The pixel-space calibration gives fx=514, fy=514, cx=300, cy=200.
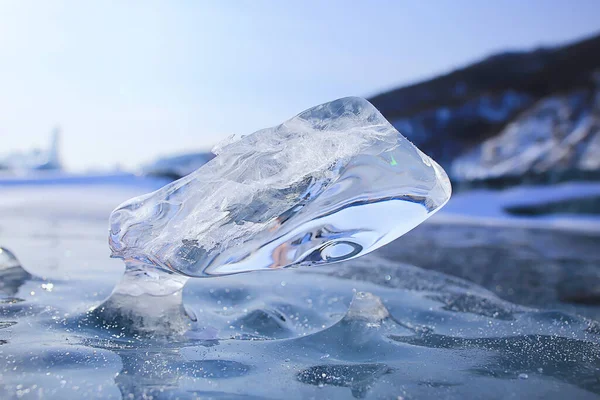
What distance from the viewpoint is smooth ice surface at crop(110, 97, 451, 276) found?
1.33m

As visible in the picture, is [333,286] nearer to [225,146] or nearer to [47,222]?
[225,146]

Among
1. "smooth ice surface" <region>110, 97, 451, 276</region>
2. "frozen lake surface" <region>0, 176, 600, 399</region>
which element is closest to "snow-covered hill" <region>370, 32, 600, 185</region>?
"frozen lake surface" <region>0, 176, 600, 399</region>

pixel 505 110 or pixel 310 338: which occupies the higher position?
pixel 310 338

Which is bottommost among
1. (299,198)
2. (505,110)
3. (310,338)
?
(505,110)

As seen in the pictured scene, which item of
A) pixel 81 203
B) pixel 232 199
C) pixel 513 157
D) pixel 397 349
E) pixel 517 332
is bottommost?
pixel 513 157

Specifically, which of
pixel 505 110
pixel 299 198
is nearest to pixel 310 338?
pixel 299 198

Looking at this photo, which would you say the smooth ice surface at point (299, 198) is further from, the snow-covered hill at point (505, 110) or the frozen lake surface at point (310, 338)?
the snow-covered hill at point (505, 110)

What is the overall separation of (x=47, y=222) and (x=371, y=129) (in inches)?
151

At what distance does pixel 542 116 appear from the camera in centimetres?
1975

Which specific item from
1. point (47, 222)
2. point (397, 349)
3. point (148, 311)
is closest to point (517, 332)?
point (397, 349)

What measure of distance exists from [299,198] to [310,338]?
364mm

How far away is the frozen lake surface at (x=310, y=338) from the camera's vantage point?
995mm

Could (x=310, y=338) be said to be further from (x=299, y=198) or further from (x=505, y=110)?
(x=505, y=110)

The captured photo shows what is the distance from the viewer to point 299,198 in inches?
52.6
